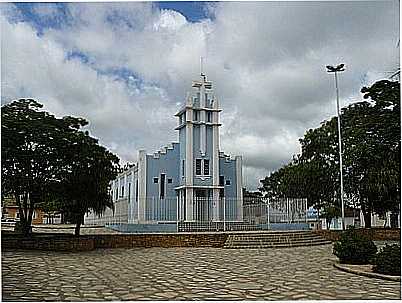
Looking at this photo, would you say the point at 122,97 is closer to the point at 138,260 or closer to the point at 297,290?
the point at 138,260

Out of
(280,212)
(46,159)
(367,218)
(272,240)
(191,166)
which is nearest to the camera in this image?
(46,159)

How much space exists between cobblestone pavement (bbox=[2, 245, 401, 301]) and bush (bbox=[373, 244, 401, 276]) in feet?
1.40

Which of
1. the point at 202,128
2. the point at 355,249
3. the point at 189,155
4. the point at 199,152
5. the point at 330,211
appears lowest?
the point at 355,249

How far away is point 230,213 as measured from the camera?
24453 mm

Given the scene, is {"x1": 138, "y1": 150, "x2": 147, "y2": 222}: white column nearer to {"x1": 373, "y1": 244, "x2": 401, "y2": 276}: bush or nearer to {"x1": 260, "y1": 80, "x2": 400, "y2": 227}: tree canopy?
{"x1": 260, "y1": 80, "x2": 400, "y2": 227}: tree canopy

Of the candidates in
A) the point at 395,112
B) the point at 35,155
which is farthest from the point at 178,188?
the point at 395,112

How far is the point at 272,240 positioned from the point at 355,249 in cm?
711

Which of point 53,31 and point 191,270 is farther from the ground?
point 53,31

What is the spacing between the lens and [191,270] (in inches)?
431

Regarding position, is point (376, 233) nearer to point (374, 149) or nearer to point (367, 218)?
point (367, 218)

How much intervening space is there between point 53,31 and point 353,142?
15.6 m

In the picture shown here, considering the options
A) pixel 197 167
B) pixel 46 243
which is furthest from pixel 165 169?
pixel 46 243

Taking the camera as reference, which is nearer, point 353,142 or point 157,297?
point 157,297

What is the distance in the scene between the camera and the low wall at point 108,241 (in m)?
15.9
